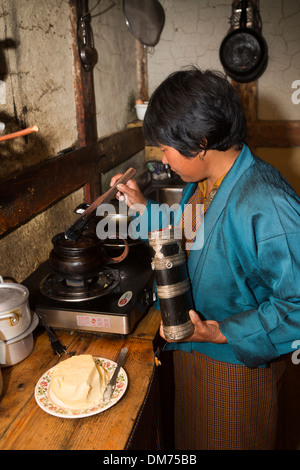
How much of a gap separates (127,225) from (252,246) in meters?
1.00

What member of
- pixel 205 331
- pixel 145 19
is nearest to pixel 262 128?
pixel 145 19

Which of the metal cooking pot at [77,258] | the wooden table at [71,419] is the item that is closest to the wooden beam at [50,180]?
the metal cooking pot at [77,258]

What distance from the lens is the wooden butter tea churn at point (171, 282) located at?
1305mm

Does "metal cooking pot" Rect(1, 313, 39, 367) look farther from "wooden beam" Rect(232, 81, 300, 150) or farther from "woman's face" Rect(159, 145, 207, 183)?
"wooden beam" Rect(232, 81, 300, 150)

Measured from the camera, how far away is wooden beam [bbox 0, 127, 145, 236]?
5.85 ft

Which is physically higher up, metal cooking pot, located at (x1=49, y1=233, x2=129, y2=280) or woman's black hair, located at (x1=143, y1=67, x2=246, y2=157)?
woman's black hair, located at (x1=143, y1=67, x2=246, y2=157)

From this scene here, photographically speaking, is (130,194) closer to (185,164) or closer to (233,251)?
(185,164)

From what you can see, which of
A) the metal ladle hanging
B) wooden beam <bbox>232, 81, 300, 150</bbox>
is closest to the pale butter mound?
the metal ladle hanging

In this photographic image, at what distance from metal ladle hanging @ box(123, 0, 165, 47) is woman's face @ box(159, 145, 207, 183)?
2304mm

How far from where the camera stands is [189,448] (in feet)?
6.46

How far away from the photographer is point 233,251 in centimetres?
144

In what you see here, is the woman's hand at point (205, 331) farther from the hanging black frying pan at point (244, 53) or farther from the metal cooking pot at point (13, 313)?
the hanging black frying pan at point (244, 53)
